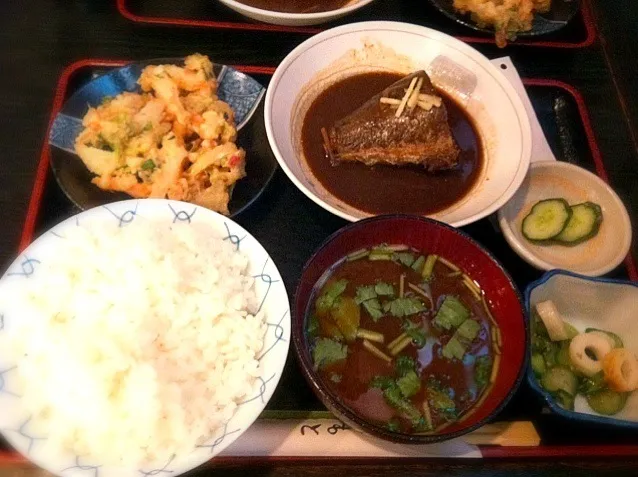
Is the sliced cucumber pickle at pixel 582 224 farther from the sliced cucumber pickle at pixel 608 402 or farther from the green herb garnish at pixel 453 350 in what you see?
the green herb garnish at pixel 453 350

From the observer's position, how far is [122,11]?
2.60 meters

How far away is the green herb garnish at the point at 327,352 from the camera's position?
1716 mm

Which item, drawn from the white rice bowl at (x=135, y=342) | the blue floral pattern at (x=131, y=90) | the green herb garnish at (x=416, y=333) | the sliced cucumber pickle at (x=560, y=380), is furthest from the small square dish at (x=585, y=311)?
the blue floral pattern at (x=131, y=90)

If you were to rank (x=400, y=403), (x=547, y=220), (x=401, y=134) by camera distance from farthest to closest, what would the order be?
(x=401, y=134) < (x=547, y=220) < (x=400, y=403)

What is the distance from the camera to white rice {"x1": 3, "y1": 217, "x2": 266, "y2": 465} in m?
1.46

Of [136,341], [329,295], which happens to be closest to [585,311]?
[329,295]

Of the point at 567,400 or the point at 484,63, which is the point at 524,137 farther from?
the point at 567,400

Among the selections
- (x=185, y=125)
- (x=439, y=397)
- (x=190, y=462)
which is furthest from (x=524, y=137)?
(x=190, y=462)

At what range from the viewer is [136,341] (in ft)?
4.98

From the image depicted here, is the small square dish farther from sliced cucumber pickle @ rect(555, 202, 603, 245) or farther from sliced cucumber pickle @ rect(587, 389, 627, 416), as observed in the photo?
sliced cucumber pickle @ rect(555, 202, 603, 245)

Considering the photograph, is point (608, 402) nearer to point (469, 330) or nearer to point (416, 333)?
point (469, 330)

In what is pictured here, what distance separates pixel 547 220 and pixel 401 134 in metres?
0.68

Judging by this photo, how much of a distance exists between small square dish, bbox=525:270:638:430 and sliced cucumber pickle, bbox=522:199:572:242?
30 centimetres

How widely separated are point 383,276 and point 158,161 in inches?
36.9
